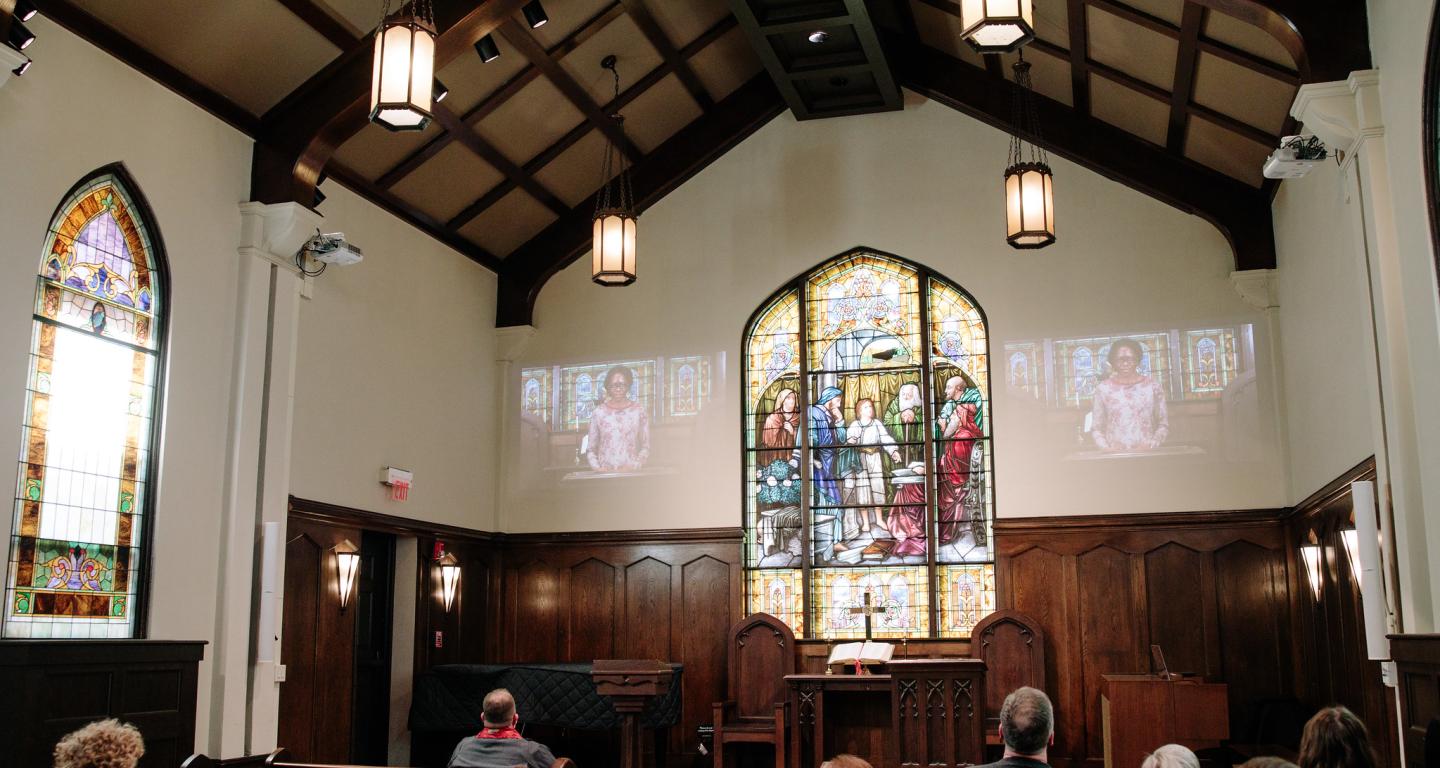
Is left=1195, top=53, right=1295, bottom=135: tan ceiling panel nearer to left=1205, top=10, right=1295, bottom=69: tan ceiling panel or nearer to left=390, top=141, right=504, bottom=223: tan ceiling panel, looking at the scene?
left=1205, top=10, right=1295, bottom=69: tan ceiling panel

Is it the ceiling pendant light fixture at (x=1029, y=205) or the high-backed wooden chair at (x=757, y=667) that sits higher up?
the ceiling pendant light fixture at (x=1029, y=205)

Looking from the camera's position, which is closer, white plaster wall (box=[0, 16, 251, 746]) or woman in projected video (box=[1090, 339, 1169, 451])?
white plaster wall (box=[0, 16, 251, 746])

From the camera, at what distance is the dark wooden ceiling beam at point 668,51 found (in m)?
9.46

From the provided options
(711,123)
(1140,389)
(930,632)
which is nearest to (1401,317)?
(1140,389)

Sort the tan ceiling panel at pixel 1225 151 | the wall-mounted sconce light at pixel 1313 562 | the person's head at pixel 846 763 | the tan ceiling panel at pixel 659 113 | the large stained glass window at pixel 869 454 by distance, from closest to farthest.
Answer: the person's head at pixel 846 763 < the wall-mounted sconce light at pixel 1313 562 < the tan ceiling panel at pixel 1225 151 < the large stained glass window at pixel 869 454 < the tan ceiling panel at pixel 659 113

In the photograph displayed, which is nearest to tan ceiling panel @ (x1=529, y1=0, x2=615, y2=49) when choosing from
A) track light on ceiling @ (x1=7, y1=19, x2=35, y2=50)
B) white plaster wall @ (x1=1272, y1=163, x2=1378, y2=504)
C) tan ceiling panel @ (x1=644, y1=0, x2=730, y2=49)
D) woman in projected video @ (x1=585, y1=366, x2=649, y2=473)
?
tan ceiling panel @ (x1=644, y1=0, x2=730, y2=49)

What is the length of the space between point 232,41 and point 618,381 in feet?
15.1

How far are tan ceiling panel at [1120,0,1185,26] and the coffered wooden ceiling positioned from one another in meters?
0.02

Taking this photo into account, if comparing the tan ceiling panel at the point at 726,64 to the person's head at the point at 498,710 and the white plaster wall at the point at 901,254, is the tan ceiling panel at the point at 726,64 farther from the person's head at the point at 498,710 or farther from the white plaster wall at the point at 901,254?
the person's head at the point at 498,710

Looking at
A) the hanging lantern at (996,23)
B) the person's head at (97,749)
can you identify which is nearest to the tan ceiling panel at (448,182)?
the hanging lantern at (996,23)

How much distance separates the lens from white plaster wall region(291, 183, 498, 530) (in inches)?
353

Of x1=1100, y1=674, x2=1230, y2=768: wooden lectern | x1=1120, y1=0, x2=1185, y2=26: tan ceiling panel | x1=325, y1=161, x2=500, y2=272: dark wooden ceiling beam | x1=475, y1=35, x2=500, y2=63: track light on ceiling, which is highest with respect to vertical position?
x1=475, y1=35, x2=500, y2=63: track light on ceiling

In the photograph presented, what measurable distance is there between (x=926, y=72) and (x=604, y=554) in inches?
194

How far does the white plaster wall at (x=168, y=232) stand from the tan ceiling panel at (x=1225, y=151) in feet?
22.0
